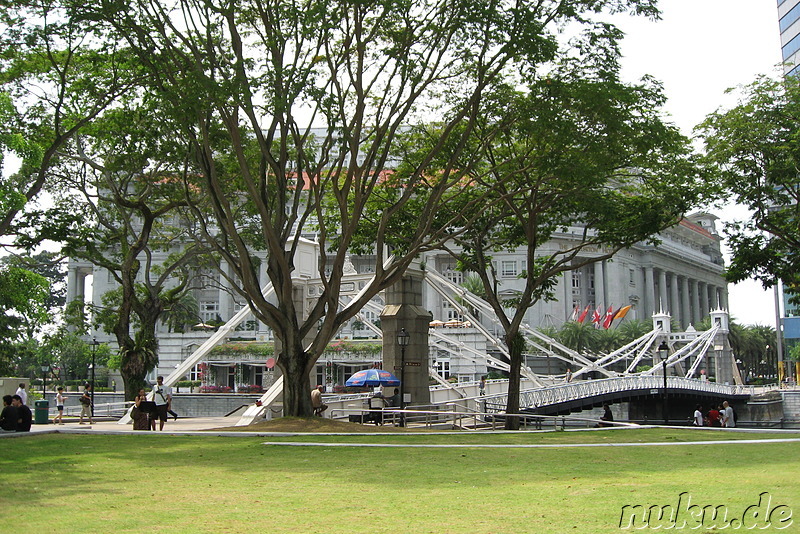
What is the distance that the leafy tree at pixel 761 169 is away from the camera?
30.3m

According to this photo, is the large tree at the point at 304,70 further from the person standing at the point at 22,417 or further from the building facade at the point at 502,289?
the building facade at the point at 502,289

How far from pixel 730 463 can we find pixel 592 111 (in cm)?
1308

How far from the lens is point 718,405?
212ft

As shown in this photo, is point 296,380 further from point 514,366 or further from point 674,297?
point 674,297

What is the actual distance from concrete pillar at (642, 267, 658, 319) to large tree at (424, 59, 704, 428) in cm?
8517

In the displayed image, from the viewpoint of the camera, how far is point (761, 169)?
30.9 m

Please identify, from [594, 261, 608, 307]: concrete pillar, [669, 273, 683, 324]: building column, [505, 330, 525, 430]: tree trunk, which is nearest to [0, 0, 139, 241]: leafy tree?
[505, 330, 525, 430]: tree trunk

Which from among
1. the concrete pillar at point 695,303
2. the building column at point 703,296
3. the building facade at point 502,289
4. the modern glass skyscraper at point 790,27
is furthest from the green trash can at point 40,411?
the building column at point 703,296

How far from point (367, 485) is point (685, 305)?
124568 millimetres

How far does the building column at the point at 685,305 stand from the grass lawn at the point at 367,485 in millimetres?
115703

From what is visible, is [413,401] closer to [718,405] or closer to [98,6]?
[98,6]

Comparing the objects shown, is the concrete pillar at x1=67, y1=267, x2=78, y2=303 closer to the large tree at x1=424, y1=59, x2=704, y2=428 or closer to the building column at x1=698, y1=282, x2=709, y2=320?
the large tree at x1=424, y1=59, x2=704, y2=428

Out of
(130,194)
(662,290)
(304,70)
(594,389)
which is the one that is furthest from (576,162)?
(662,290)

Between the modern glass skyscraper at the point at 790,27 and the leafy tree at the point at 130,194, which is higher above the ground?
the modern glass skyscraper at the point at 790,27
